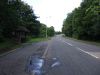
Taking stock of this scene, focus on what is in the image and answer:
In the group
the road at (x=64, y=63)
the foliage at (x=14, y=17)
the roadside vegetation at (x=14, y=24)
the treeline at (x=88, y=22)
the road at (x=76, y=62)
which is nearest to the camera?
the road at (x=76, y=62)

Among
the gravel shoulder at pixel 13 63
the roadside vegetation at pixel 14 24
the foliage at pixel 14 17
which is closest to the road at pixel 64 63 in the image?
the gravel shoulder at pixel 13 63

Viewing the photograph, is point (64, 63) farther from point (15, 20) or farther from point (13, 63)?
point (15, 20)

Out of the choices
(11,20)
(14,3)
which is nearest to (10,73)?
(11,20)

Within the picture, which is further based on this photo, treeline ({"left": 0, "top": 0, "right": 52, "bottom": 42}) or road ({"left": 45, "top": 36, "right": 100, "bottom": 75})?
treeline ({"left": 0, "top": 0, "right": 52, "bottom": 42})

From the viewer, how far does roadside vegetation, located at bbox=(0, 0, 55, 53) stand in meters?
35.8

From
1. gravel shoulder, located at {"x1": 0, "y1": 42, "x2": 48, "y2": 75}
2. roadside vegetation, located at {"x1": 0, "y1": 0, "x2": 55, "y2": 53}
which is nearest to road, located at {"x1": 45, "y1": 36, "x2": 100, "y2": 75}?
gravel shoulder, located at {"x1": 0, "y1": 42, "x2": 48, "y2": 75}

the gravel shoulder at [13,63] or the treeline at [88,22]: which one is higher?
the treeline at [88,22]

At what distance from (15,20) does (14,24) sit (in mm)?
1624

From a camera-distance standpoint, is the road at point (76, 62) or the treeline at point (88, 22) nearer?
the road at point (76, 62)

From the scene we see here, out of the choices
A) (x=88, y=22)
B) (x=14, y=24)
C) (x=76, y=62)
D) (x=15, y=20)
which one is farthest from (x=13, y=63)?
(x=88, y=22)

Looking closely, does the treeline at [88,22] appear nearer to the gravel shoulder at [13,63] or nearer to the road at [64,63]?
the road at [64,63]

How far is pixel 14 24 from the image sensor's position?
42688mm

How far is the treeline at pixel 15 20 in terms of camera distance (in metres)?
35.8

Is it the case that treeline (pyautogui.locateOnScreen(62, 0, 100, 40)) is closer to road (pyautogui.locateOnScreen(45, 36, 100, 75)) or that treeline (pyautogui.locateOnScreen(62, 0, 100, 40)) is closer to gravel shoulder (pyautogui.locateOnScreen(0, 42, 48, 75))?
road (pyautogui.locateOnScreen(45, 36, 100, 75))
